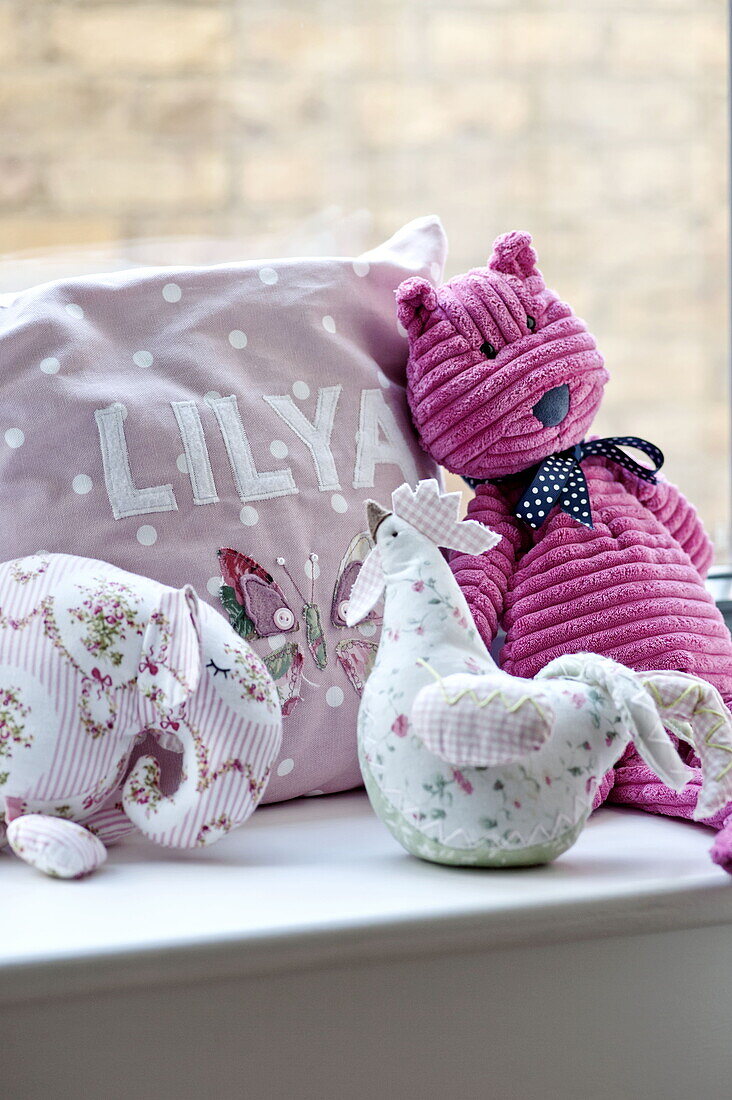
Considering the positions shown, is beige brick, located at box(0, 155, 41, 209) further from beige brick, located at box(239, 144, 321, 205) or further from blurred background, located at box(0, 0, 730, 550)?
beige brick, located at box(239, 144, 321, 205)

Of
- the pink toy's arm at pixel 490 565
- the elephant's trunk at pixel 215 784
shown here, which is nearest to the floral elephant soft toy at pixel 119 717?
the elephant's trunk at pixel 215 784

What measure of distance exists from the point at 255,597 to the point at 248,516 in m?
0.06

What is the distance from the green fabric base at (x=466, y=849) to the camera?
0.65 meters

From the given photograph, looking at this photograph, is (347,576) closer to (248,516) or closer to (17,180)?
(248,516)

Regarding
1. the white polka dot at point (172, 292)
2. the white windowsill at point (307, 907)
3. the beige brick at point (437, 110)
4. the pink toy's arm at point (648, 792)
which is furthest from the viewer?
the beige brick at point (437, 110)

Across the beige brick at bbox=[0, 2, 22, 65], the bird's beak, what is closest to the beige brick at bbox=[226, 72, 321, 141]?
the beige brick at bbox=[0, 2, 22, 65]

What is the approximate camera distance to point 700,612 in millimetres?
878

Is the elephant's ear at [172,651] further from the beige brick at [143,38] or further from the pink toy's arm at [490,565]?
the beige brick at [143,38]

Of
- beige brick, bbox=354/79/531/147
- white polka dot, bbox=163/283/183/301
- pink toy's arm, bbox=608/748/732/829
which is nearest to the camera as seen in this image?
pink toy's arm, bbox=608/748/732/829

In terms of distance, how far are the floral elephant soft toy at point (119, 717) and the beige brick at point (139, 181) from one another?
2.18 ft

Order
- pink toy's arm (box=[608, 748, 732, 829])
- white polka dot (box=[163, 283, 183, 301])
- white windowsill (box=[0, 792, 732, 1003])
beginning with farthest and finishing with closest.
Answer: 1. white polka dot (box=[163, 283, 183, 301])
2. pink toy's arm (box=[608, 748, 732, 829])
3. white windowsill (box=[0, 792, 732, 1003])

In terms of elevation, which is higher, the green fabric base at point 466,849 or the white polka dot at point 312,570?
the white polka dot at point 312,570

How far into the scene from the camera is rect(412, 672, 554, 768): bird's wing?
61cm

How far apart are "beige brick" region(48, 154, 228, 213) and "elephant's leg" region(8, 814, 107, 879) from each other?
79 cm
